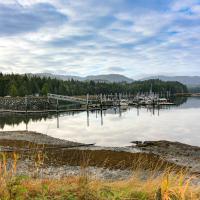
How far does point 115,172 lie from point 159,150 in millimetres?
11906

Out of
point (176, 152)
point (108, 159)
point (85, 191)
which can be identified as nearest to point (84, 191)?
point (85, 191)

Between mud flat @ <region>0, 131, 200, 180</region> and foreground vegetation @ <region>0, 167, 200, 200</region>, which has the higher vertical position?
foreground vegetation @ <region>0, 167, 200, 200</region>

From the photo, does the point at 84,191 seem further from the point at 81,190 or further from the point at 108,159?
the point at 108,159

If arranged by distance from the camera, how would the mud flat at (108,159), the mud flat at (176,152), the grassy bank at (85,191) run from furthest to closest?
the mud flat at (176,152) → the mud flat at (108,159) → the grassy bank at (85,191)

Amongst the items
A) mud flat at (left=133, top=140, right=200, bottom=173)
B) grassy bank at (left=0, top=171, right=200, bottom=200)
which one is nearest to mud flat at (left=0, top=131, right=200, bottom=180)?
mud flat at (left=133, top=140, right=200, bottom=173)

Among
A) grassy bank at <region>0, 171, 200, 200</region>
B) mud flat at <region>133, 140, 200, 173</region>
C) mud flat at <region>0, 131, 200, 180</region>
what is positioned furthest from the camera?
mud flat at <region>133, 140, 200, 173</region>

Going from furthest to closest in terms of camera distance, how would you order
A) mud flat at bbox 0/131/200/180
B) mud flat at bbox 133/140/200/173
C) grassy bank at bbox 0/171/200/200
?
mud flat at bbox 133/140/200/173, mud flat at bbox 0/131/200/180, grassy bank at bbox 0/171/200/200

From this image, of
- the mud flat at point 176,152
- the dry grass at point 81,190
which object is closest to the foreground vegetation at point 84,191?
→ the dry grass at point 81,190

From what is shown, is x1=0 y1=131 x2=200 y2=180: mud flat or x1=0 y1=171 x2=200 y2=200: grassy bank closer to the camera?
x1=0 y1=171 x2=200 y2=200: grassy bank

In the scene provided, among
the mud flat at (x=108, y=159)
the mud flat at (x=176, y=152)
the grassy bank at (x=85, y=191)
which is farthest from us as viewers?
the mud flat at (x=176, y=152)

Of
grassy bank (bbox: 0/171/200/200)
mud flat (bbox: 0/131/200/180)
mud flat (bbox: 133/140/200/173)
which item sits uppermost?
grassy bank (bbox: 0/171/200/200)

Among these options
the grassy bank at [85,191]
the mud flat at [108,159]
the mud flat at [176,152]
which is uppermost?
the grassy bank at [85,191]

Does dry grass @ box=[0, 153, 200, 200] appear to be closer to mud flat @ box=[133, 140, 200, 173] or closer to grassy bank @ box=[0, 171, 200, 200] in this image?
grassy bank @ box=[0, 171, 200, 200]

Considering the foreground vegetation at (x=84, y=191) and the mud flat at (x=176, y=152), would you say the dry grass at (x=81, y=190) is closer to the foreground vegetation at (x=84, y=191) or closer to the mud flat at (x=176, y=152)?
the foreground vegetation at (x=84, y=191)
